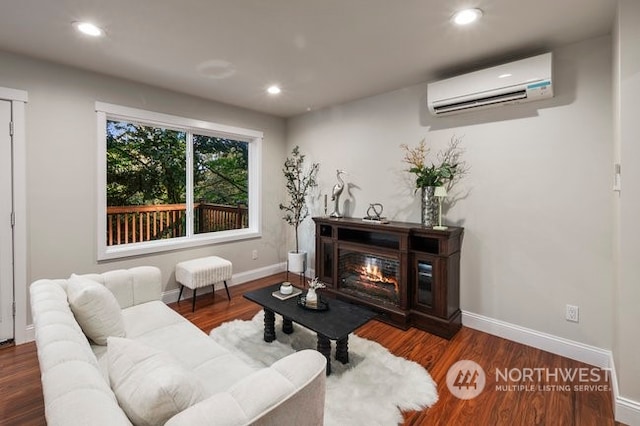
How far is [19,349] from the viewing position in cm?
256

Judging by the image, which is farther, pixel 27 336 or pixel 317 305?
pixel 27 336

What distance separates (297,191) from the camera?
15.0 feet

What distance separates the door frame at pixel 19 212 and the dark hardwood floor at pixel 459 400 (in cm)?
23

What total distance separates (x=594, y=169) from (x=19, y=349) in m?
4.88

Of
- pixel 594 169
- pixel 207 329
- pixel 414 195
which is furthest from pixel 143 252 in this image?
pixel 594 169

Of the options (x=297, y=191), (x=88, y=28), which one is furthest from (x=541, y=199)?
(x=88, y=28)

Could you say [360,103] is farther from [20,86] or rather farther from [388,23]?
[20,86]

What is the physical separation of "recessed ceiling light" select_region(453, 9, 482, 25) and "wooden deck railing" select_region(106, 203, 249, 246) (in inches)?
134

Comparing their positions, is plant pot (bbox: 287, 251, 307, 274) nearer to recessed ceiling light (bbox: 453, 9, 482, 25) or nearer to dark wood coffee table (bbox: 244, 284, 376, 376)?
dark wood coffee table (bbox: 244, 284, 376, 376)

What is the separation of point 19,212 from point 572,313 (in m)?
4.69


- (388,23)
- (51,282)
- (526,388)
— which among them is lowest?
(526,388)

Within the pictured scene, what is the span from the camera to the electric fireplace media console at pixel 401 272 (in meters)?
2.81

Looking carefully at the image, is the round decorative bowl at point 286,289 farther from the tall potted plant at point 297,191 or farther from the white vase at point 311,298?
the tall potted plant at point 297,191

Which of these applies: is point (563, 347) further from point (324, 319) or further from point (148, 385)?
point (148, 385)
